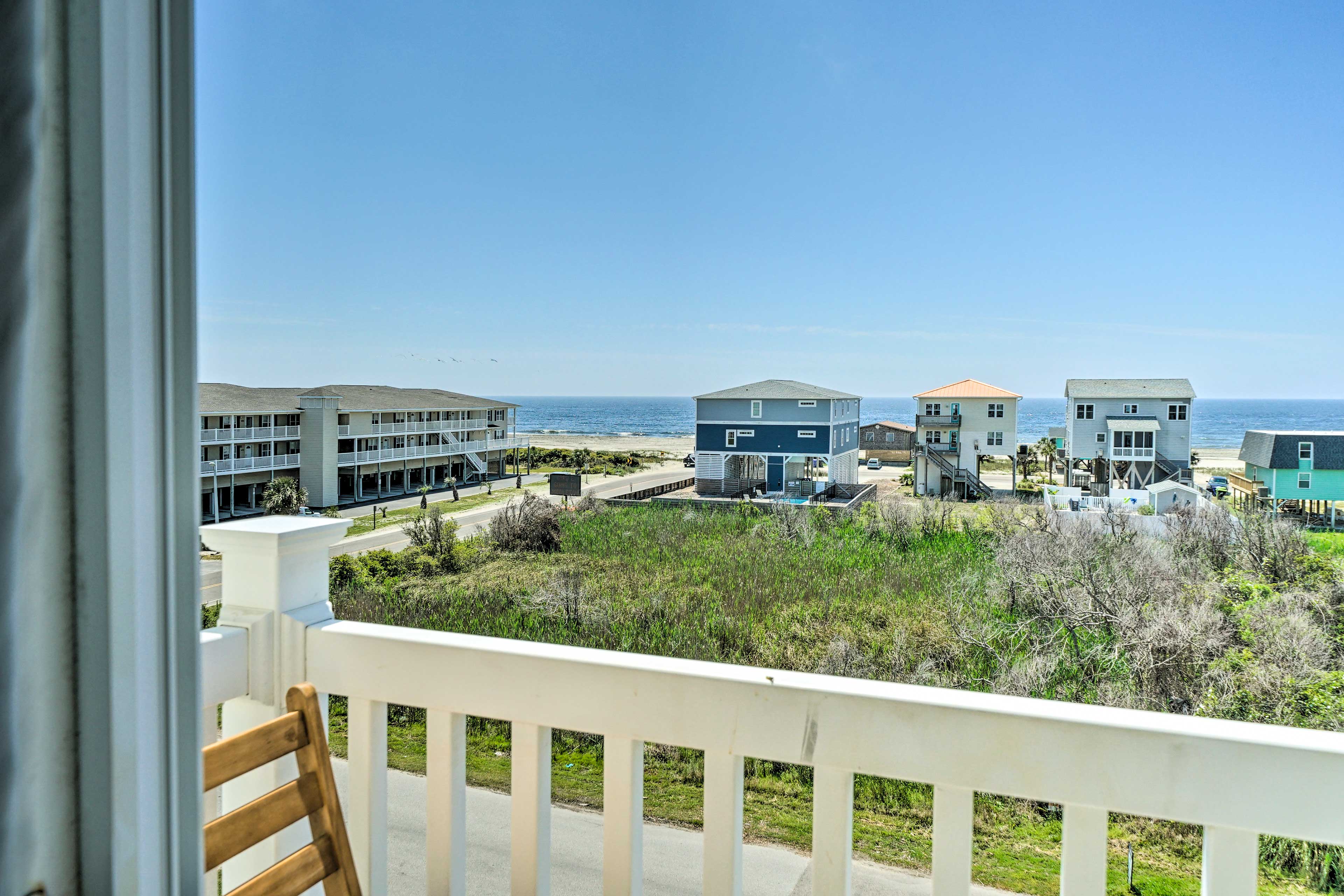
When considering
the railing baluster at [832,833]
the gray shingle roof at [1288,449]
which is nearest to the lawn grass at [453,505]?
the railing baluster at [832,833]

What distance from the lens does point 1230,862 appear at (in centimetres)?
52

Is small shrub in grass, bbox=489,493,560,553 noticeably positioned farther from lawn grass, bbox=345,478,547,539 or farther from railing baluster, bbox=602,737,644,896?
railing baluster, bbox=602,737,644,896

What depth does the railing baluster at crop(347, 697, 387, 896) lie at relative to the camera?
73 centimetres

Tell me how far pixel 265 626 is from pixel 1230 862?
0.85 meters

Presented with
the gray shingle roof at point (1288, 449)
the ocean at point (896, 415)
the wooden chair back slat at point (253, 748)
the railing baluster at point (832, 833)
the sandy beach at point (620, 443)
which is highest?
the ocean at point (896, 415)

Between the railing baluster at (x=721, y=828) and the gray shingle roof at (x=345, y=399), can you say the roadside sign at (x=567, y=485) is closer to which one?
the gray shingle roof at (x=345, y=399)

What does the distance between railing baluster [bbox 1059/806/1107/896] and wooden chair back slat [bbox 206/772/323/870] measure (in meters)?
0.61

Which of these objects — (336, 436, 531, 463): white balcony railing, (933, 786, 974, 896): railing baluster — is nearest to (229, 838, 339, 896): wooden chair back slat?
(933, 786, 974, 896): railing baluster

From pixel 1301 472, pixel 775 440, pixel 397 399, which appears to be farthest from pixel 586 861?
pixel 775 440

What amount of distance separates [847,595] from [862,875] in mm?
942

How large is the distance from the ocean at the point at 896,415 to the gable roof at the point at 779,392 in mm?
189

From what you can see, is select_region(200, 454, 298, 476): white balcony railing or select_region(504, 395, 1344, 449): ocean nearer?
select_region(200, 454, 298, 476): white balcony railing

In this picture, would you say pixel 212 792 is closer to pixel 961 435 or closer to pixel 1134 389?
pixel 1134 389

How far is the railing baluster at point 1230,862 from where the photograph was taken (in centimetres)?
51
